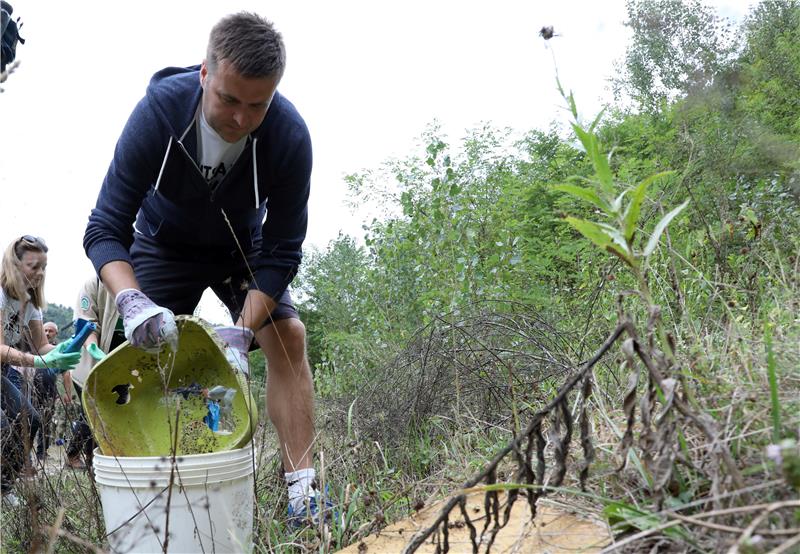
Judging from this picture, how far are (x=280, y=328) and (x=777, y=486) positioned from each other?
2.17 metres

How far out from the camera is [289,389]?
299cm

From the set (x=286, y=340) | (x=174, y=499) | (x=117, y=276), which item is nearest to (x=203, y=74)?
(x=117, y=276)

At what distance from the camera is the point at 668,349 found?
1.23 metres

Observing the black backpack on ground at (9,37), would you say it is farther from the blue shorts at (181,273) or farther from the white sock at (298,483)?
the white sock at (298,483)

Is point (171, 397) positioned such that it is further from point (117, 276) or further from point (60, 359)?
point (60, 359)

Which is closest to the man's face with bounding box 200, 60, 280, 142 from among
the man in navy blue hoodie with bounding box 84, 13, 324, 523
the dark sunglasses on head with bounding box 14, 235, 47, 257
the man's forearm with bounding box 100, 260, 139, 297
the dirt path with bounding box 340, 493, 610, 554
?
the man in navy blue hoodie with bounding box 84, 13, 324, 523

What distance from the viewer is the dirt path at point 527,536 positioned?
4.67 ft

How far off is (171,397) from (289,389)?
64cm

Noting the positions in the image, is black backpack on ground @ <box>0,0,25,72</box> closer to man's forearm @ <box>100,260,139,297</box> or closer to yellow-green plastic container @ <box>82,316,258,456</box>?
man's forearm @ <box>100,260,139,297</box>

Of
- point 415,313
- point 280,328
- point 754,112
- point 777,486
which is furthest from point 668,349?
point 754,112

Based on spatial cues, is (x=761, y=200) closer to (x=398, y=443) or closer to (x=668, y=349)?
(x=398, y=443)

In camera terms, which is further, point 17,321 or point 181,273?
point 17,321

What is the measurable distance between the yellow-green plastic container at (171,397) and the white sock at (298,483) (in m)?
0.40

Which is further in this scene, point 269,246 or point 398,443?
point 398,443
